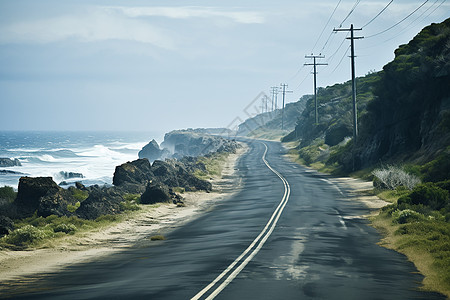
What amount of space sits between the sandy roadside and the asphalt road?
108 cm

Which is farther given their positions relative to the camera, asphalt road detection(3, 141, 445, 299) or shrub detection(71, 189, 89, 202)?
shrub detection(71, 189, 89, 202)

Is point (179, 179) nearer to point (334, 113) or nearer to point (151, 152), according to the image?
point (334, 113)

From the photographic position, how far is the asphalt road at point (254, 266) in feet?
39.5

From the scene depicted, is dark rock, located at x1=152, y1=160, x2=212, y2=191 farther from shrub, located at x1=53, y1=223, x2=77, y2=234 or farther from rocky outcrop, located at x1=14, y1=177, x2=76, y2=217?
shrub, located at x1=53, y1=223, x2=77, y2=234

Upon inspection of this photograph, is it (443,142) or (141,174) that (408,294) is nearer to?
(443,142)

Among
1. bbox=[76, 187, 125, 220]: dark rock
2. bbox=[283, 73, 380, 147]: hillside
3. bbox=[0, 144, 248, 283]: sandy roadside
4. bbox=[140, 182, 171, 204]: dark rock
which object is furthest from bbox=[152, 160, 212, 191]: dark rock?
bbox=[283, 73, 380, 147]: hillside

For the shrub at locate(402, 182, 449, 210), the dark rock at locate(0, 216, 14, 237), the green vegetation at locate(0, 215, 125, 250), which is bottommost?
the green vegetation at locate(0, 215, 125, 250)

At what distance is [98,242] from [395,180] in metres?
22.0

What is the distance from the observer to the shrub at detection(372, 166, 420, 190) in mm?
36031

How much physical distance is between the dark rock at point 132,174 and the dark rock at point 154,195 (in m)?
7.47

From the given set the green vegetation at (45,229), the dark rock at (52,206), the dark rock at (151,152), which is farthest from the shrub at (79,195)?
the dark rock at (151,152)

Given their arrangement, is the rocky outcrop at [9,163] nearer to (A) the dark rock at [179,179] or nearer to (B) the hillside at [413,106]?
(A) the dark rock at [179,179]

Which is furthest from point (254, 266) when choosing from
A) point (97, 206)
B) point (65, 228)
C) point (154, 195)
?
point (154, 195)

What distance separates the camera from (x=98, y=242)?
76.8 ft
